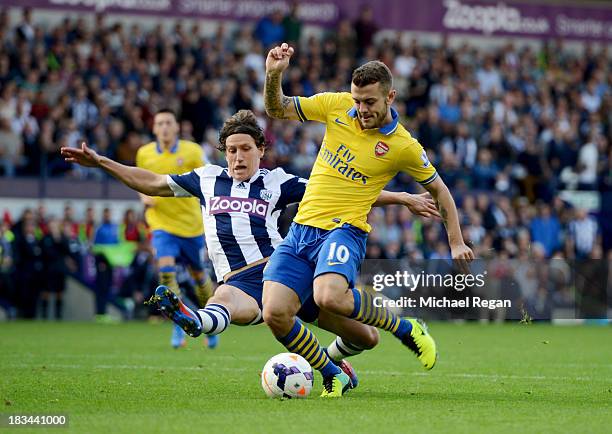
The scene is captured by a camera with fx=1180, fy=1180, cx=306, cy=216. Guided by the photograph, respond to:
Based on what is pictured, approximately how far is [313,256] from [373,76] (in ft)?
4.41

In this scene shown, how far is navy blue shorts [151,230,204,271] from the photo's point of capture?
1378cm

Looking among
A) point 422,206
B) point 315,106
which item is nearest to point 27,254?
point 315,106

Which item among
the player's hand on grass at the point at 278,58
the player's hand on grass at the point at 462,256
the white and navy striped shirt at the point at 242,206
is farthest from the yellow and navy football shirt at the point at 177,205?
the player's hand on grass at the point at 462,256

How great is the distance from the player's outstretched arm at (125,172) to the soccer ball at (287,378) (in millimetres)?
1685

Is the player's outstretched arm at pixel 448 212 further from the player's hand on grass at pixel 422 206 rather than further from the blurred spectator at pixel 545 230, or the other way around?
the blurred spectator at pixel 545 230

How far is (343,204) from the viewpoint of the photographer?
8.48 metres

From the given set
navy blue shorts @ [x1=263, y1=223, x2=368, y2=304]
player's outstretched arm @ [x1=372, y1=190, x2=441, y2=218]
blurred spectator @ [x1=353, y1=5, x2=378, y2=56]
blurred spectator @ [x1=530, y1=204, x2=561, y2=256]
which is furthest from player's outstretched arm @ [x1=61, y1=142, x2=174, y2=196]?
blurred spectator @ [x1=353, y1=5, x2=378, y2=56]

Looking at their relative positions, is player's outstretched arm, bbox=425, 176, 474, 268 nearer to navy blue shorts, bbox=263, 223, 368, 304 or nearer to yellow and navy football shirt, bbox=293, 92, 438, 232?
yellow and navy football shirt, bbox=293, 92, 438, 232

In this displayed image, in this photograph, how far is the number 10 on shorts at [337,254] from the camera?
26.9ft

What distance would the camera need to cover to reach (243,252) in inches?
368

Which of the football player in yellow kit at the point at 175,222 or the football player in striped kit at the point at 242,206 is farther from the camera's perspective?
the football player in yellow kit at the point at 175,222

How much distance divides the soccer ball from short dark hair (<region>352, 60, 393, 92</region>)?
1.99 meters

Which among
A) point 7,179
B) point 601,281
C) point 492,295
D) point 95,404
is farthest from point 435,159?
point 95,404

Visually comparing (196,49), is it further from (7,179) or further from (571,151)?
(571,151)
